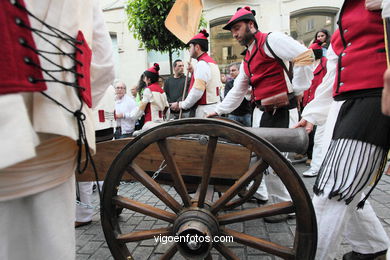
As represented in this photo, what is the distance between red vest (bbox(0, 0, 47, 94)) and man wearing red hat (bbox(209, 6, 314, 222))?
2224mm

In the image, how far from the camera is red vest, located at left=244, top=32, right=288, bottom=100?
2.75 metres

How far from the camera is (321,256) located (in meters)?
1.50

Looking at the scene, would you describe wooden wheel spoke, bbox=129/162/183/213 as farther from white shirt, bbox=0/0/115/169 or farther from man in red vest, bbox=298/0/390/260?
man in red vest, bbox=298/0/390/260

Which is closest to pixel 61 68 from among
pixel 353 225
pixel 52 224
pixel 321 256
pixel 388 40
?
pixel 52 224

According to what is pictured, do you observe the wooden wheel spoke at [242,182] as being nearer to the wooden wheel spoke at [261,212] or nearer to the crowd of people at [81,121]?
the wooden wheel spoke at [261,212]

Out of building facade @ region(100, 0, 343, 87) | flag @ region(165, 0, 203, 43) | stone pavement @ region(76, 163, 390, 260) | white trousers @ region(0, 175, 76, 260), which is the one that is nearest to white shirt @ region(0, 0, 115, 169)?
white trousers @ region(0, 175, 76, 260)

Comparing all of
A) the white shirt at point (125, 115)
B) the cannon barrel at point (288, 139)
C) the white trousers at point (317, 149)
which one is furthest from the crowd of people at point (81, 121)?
the white shirt at point (125, 115)

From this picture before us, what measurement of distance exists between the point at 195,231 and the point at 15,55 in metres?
1.09

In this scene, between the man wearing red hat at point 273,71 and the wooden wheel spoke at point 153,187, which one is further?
the man wearing red hat at point 273,71

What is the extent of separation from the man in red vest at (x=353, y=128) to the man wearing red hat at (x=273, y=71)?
1.04 metres

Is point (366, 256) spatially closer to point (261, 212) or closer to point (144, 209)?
point (261, 212)

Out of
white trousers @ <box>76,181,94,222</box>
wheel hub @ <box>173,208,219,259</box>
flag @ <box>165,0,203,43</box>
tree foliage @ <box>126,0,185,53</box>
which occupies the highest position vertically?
tree foliage @ <box>126,0,185,53</box>

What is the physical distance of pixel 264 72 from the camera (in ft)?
9.18

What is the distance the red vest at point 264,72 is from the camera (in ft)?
9.02
